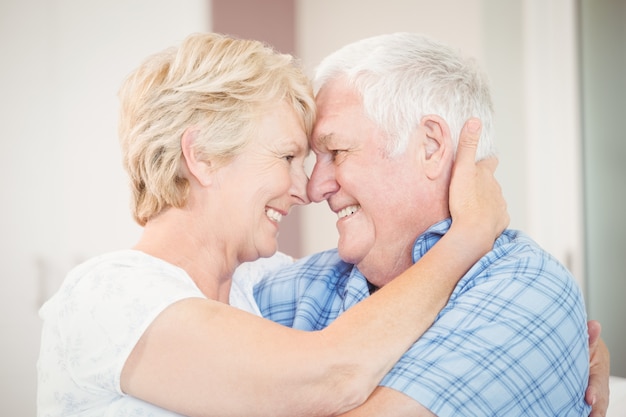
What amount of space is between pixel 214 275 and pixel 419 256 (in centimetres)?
41

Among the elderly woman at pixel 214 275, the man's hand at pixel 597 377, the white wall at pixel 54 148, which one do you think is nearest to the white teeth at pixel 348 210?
the elderly woman at pixel 214 275

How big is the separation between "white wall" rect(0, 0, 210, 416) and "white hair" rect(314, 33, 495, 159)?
2.11 m

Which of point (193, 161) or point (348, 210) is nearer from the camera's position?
point (193, 161)

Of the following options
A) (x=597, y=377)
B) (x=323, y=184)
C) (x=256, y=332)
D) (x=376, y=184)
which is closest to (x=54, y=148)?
(x=323, y=184)

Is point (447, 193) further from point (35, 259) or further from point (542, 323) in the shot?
point (35, 259)

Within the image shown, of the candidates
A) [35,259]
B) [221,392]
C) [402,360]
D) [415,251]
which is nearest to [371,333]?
[402,360]

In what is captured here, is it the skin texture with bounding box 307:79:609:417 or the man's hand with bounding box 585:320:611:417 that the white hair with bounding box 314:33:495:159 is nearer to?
the skin texture with bounding box 307:79:609:417

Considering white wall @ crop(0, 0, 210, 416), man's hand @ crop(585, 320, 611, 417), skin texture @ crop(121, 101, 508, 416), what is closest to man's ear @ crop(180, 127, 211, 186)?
skin texture @ crop(121, 101, 508, 416)

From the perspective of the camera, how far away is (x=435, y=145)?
4.86 ft

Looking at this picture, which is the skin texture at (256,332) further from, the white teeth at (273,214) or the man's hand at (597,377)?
the man's hand at (597,377)

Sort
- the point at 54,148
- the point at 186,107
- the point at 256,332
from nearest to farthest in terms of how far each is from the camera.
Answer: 1. the point at 256,332
2. the point at 186,107
3. the point at 54,148

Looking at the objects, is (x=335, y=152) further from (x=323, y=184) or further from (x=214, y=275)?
(x=214, y=275)

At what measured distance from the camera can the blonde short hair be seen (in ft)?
4.46

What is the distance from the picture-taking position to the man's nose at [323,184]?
1582 millimetres
